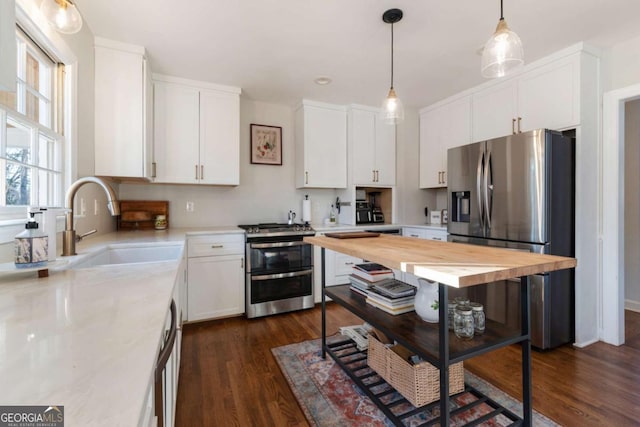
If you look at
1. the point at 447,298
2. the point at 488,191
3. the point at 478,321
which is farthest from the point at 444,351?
the point at 488,191

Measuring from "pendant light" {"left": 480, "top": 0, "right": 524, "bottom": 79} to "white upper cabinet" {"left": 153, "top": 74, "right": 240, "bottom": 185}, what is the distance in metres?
2.41

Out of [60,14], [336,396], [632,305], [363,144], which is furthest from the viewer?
[363,144]

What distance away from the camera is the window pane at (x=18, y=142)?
57.9 inches

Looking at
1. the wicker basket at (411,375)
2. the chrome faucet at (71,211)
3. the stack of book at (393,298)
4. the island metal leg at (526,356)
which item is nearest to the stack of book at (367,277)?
the stack of book at (393,298)

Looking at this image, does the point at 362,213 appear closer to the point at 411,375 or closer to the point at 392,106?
the point at 392,106

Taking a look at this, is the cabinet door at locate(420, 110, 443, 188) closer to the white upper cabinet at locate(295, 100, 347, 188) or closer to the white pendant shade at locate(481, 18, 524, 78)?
the white upper cabinet at locate(295, 100, 347, 188)

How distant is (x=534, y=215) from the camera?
2.23m

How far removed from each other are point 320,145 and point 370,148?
26.4 inches

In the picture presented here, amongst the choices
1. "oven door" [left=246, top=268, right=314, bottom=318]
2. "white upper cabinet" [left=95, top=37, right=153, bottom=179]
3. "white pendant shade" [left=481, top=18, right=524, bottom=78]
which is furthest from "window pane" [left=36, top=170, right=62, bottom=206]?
"white pendant shade" [left=481, top=18, right=524, bottom=78]

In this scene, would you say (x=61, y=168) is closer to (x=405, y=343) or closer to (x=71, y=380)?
(x=71, y=380)

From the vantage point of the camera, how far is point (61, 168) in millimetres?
1883

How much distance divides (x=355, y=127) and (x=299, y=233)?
157cm

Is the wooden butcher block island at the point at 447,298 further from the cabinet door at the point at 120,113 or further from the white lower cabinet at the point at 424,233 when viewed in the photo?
the cabinet door at the point at 120,113

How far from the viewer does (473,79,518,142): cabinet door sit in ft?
9.00
